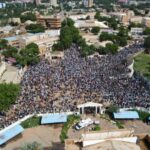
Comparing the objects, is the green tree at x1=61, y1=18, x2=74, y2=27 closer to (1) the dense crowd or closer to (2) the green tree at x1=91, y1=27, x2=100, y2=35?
(2) the green tree at x1=91, y1=27, x2=100, y2=35

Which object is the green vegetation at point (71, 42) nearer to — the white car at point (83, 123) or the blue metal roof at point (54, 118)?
the blue metal roof at point (54, 118)

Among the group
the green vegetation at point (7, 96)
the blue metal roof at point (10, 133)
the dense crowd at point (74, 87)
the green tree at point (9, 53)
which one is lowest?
the green tree at point (9, 53)

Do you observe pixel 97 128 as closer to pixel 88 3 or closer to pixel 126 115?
pixel 126 115

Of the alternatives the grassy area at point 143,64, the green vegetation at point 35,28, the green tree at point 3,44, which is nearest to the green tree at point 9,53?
the green tree at point 3,44

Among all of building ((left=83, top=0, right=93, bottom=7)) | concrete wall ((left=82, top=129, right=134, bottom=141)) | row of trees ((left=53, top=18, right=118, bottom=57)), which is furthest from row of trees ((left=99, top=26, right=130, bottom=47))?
building ((left=83, top=0, right=93, bottom=7))

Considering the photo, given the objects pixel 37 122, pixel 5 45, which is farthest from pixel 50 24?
pixel 37 122

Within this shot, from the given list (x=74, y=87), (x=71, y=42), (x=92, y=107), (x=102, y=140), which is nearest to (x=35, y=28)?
(x=71, y=42)
